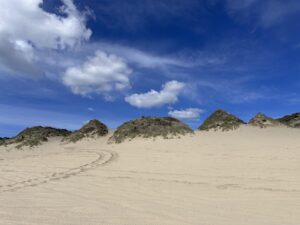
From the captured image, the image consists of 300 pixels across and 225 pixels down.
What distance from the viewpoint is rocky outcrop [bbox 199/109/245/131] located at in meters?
19.2

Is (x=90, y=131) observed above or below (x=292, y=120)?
below

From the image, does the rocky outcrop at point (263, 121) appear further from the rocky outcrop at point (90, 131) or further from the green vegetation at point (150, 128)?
the rocky outcrop at point (90, 131)

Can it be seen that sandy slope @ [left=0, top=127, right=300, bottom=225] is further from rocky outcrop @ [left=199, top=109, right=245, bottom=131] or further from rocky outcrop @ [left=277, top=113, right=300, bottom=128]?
rocky outcrop @ [left=277, top=113, right=300, bottom=128]

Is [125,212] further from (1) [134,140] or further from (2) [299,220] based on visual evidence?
(1) [134,140]

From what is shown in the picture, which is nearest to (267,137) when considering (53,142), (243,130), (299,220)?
(243,130)

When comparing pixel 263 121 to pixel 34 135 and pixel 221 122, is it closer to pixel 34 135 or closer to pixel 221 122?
pixel 221 122

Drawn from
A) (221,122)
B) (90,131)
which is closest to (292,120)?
(221,122)

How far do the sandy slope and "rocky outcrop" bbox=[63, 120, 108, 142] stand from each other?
11.3 metres

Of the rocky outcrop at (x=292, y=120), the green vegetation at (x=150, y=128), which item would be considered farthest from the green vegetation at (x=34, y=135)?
the rocky outcrop at (x=292, y=120)

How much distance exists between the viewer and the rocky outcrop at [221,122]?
1925cm

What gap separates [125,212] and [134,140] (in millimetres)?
14529

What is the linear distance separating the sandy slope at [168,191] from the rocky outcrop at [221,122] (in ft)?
19.1

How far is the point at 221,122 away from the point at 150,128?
4.09 metres

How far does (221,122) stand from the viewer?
2002 centimetres
